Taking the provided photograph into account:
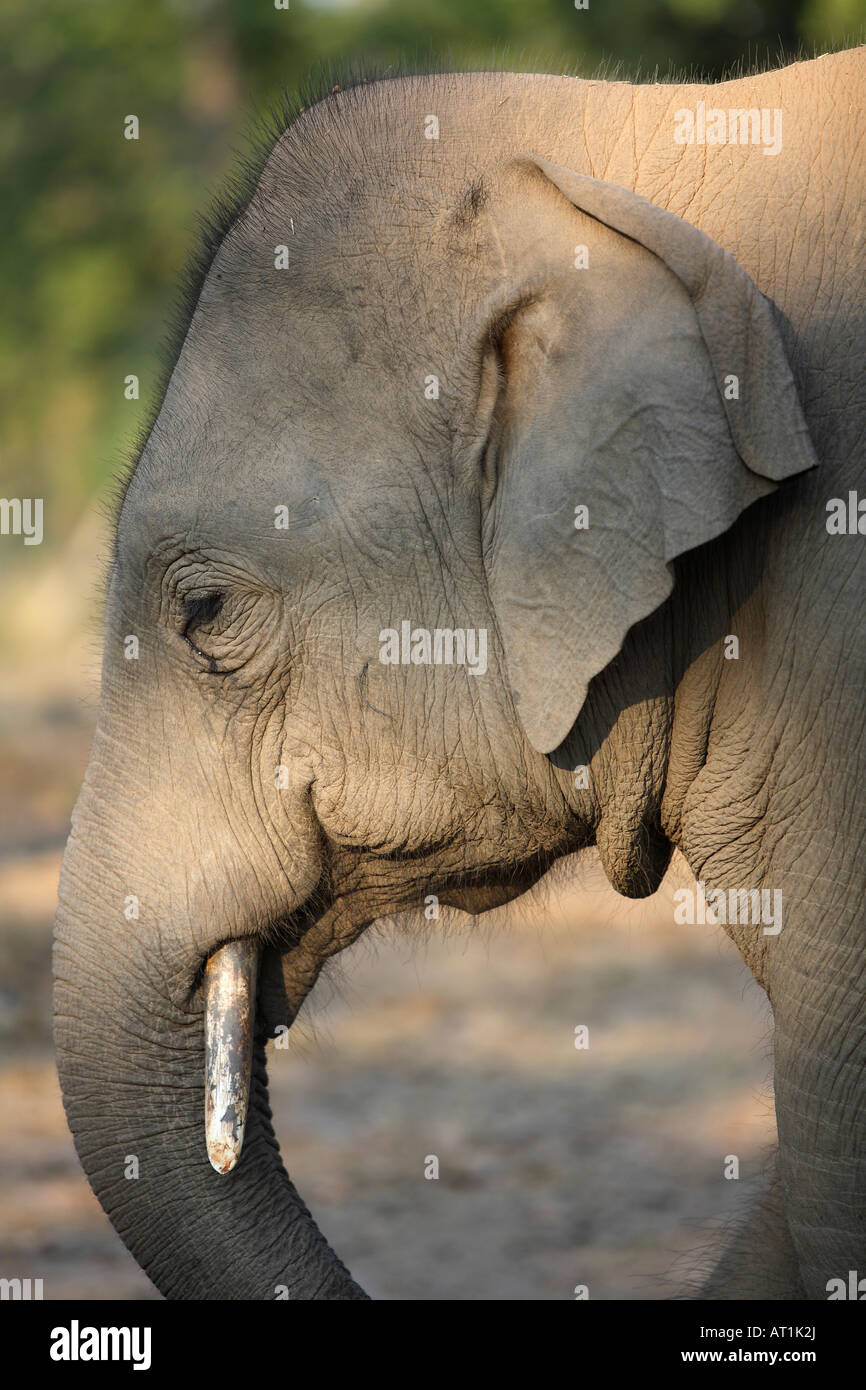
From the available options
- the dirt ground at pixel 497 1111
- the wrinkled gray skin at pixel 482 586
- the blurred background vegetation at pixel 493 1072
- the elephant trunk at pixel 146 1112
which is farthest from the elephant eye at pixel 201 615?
the dirt ground at pixel 497 1111

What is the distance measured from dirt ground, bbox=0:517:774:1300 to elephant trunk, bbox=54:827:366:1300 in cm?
47

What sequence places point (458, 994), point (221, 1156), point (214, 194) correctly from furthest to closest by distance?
1. point (458, 994)
2. point (214, 194)
3. point (221, 1156)

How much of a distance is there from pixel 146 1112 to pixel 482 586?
1.06 metres

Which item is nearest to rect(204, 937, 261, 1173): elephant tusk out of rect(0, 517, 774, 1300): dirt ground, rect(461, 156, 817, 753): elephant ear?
rect(0, 517, 774, 1300): dirt ground

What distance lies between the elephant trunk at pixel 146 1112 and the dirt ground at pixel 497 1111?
475mm

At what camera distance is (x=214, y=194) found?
113 inches

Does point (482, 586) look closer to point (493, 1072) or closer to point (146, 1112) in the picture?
point (146, 1112)

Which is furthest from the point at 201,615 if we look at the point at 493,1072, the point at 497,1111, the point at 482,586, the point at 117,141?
the point at 117,141

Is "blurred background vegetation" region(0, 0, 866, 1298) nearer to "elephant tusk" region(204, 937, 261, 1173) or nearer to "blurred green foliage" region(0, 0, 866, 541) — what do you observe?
Result: "elephant tusk" region(204, 937, 261, 1173)

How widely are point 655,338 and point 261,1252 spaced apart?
1.66 meters

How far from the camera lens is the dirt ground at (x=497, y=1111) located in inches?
189

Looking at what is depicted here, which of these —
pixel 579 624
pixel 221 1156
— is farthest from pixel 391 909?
pixel 579 624

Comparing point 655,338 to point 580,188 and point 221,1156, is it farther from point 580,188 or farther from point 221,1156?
point 221,1156

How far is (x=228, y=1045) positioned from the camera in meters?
2.67
